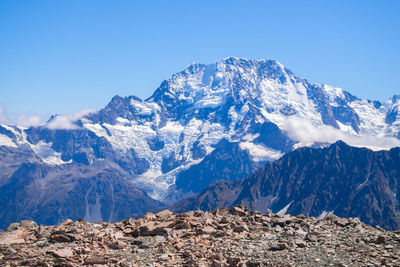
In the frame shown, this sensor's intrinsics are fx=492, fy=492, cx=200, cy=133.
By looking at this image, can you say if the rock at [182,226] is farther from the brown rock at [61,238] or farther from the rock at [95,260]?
the rock at [95,260]

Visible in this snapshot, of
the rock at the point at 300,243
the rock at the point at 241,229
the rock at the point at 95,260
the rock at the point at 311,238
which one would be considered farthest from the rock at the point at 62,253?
the rock at the point at 311,238

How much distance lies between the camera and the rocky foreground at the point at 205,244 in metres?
29.7

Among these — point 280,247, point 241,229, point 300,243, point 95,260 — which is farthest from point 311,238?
point 95,260

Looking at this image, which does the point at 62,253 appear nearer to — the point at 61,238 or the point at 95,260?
the point at 95,260

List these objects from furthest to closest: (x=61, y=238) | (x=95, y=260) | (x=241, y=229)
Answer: (x=241, y=229)
(x=61, y=238)
(x=95, y=260)

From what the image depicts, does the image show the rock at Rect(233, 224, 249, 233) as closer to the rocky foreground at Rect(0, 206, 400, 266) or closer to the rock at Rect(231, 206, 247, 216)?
the rocky foreground at Rect(0, 206, 400, 266)

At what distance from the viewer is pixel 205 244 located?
33250mm

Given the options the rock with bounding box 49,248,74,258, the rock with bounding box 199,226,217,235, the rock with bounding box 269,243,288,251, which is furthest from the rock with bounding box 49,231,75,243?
the rock with bounding box 269,243,288,251

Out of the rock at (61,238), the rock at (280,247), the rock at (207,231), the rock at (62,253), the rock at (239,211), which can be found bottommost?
the rock at (62,253)

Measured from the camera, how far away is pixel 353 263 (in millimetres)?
29062

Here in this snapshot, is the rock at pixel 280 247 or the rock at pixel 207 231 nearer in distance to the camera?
the rock at pixel 280 247

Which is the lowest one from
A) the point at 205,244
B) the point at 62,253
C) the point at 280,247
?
the point at 62,253

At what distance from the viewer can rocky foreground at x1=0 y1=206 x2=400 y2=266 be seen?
2969 centimetres

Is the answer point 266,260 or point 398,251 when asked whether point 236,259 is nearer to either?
point 266,260
